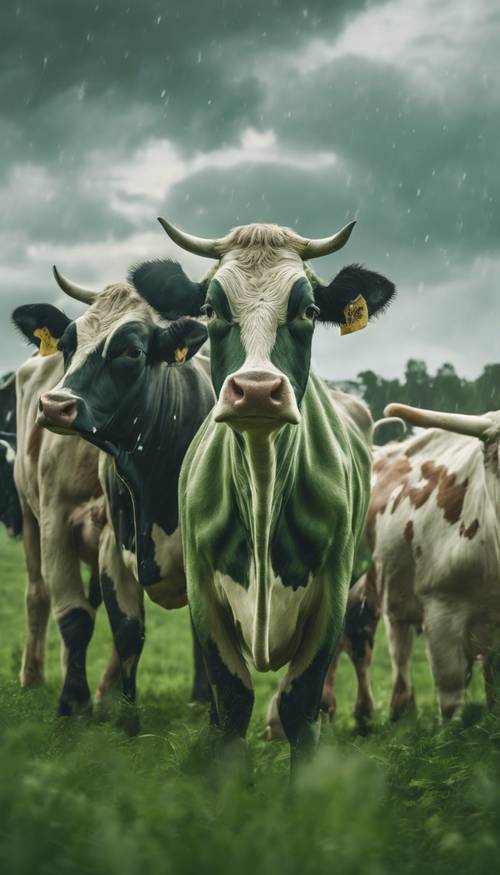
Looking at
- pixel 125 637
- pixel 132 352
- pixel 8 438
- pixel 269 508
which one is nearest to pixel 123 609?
pixel 125 637

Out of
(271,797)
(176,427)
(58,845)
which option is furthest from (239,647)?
(58,845)

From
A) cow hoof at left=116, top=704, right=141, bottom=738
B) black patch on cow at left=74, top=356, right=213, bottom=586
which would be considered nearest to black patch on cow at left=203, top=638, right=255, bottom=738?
cow hoof at left=116, top=704, right=141, bottom=738

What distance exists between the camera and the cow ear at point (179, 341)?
20.9 ft

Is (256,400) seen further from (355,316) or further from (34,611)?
(34,611)

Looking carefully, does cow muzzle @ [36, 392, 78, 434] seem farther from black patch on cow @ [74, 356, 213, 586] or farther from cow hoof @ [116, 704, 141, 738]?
cow hoof @ [116, 704, 141, 738]

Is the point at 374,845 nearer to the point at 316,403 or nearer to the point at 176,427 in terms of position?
the point at 316,403

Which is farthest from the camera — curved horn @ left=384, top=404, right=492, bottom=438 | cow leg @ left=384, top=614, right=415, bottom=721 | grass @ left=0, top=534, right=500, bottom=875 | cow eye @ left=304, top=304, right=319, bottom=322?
cow leg @ left=384, top=614, right=415, bottom=721

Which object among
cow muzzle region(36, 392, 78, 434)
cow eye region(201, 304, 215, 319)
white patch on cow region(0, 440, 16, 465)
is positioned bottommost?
cow muzzle region(36, 392, 78, 434)

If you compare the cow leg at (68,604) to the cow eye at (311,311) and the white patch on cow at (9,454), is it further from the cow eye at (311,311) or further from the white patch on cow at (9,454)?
the cow eye at (311,311)

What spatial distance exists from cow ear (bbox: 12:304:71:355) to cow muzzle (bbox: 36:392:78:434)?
149cm

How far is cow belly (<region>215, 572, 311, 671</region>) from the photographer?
459 cm

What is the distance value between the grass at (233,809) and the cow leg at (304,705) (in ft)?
0.65

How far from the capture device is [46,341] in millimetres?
7199

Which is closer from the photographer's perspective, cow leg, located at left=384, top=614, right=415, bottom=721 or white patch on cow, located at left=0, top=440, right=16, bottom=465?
cow leg, located at left=384, top=614, right=415, bottom=721
